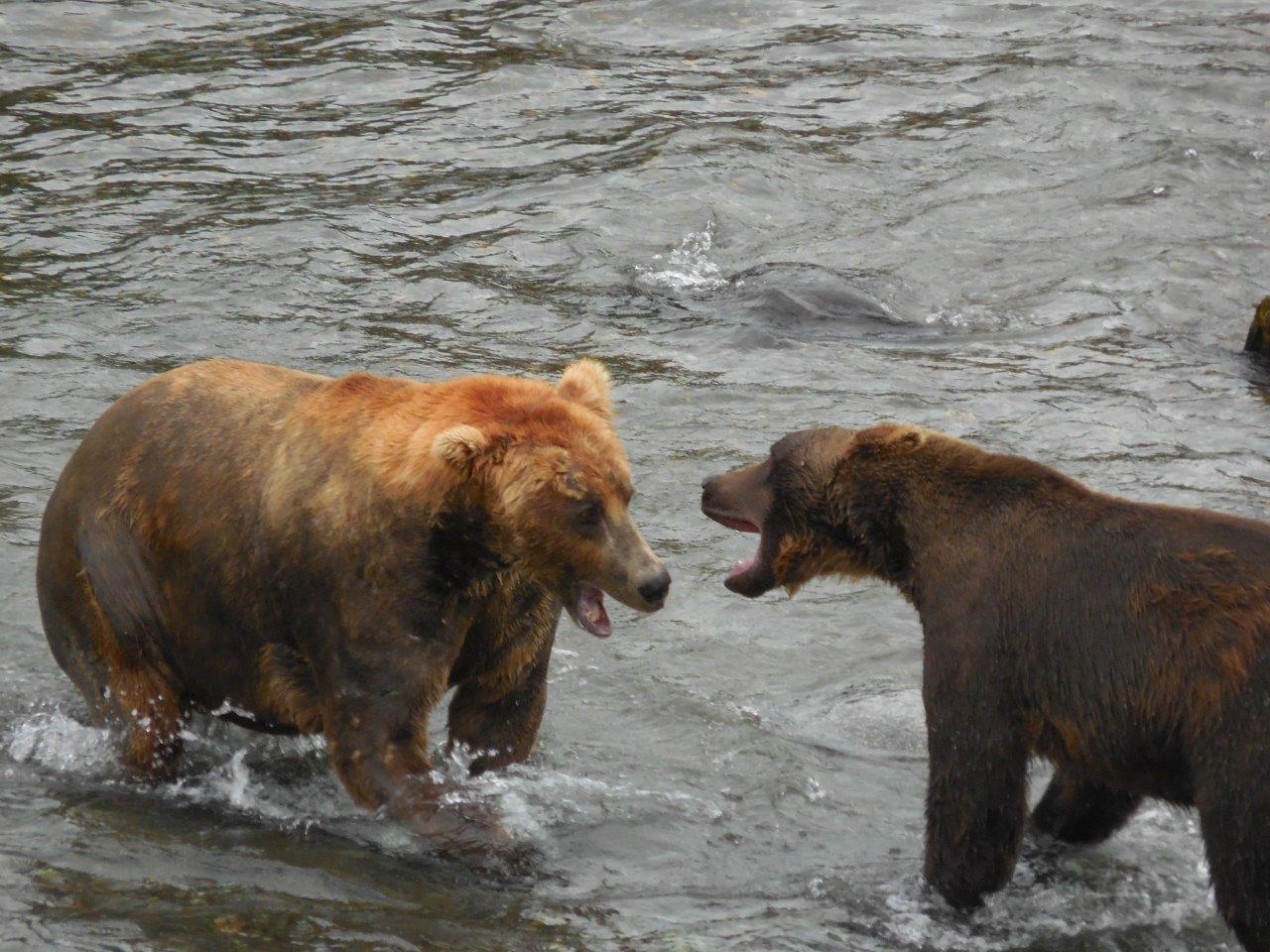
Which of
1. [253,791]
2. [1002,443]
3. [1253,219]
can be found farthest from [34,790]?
[1253,219]

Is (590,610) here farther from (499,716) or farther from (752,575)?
(752,575)

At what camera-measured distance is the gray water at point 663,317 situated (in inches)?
236

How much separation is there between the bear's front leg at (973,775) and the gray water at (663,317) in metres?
0.25

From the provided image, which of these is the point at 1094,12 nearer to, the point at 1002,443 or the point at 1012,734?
the point at 1002,443

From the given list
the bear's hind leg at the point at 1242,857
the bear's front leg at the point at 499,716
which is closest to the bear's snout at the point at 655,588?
the bear's front leg at the point at 499,716

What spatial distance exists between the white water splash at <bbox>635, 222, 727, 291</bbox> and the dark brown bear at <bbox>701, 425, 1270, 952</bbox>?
20.0 ft

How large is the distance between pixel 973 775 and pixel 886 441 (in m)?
1.35

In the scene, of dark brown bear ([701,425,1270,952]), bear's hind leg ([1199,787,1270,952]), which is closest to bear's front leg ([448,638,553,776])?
dark brown bear ([701,425,1270,952])

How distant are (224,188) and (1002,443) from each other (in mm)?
6908

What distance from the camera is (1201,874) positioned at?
6305 millimetres

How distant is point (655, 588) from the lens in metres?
5.84

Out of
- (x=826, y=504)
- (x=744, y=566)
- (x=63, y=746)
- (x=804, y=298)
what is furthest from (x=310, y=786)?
(x=804, y=298)

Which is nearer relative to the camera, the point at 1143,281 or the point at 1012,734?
the point at 1012,734

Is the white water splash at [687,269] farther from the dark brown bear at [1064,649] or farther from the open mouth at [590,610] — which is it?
the open mouth at [590,610]
